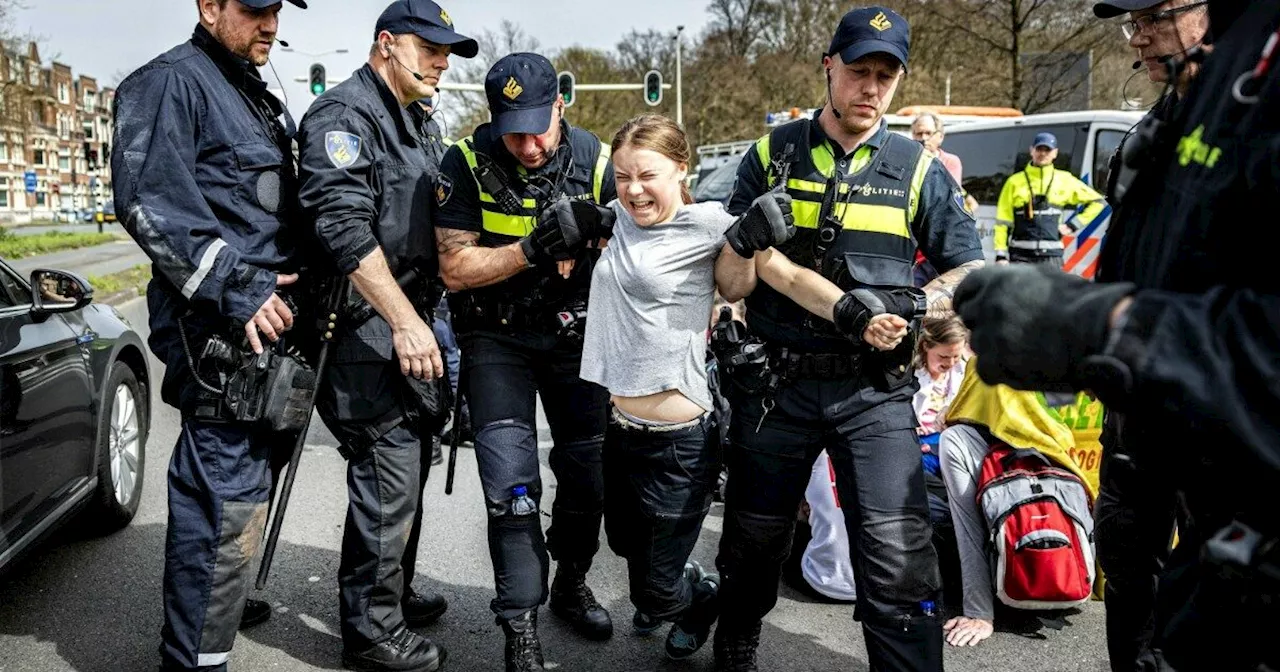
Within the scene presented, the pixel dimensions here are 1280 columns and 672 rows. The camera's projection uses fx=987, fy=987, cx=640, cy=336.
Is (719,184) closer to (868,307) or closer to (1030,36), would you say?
(868,307)

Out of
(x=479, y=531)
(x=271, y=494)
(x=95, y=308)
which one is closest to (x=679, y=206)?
(x=271, y=494)

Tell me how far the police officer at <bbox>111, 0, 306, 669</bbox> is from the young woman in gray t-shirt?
1027 millimetres

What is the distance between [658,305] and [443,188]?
0.86m

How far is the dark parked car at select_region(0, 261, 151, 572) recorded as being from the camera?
11.5ft

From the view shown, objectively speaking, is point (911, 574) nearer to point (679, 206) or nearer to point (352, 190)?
point (679, 206)

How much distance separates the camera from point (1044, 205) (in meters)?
9.61

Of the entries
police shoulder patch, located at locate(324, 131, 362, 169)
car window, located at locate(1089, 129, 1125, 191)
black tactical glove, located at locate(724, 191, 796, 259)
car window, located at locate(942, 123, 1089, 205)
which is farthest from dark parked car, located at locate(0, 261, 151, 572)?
car window, located at locate(942, 123, 1089, 205)

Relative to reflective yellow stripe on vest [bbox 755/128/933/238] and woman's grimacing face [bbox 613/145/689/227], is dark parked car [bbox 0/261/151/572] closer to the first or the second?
woman's grimacing face [bbox 613/145/689/227]

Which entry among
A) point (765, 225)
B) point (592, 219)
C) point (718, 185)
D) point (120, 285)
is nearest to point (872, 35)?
point (765, 225)

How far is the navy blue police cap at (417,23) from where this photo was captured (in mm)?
3311

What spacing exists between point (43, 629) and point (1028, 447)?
3765 mm

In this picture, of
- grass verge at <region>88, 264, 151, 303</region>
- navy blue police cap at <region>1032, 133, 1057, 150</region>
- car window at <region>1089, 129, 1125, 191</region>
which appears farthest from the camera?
grass verge at <region>88, 264, 151, 303</region>

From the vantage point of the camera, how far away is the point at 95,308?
15.7ft

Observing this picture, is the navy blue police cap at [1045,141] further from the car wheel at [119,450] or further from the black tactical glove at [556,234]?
the car wheel at [119,450]
